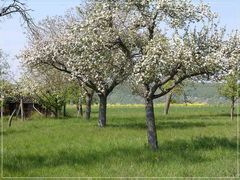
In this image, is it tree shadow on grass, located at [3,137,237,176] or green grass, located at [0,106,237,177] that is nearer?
green grass, located at [0,106,237,177]

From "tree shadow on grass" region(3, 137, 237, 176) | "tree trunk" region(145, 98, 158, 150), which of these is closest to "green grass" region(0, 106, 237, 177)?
"tree shadow on grass" region(3, 137, 237, 176)

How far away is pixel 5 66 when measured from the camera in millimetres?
54188

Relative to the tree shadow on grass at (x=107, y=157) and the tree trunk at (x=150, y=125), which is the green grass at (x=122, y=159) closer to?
the tree shadow on grass at (x=107, y=157)

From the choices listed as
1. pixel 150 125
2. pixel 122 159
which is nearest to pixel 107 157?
pixel 122 159

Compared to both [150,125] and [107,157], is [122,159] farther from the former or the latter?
[150,125]

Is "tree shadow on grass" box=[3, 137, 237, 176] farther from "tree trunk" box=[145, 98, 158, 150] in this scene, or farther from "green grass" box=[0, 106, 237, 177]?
"tree trunk" box=[145, 98, 158, 150]

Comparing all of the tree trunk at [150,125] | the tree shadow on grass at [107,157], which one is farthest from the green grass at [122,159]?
the tree trunk at [150,125]

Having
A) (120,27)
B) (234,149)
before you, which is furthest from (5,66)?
(234,149)

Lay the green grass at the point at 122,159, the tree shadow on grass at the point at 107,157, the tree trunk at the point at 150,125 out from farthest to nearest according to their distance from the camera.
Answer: the tree trunk at the point at 150,125, the tree shadow on grass at the point at 107,157, the green grass at the point at 122,159

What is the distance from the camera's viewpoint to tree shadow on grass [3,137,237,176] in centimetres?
1585

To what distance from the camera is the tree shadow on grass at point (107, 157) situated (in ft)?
52.0

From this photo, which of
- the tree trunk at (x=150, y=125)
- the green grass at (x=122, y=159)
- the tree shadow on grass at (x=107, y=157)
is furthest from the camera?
the tree trunk at (x=150, y=125)

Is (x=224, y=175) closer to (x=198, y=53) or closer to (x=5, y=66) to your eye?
(x=198, y=53)

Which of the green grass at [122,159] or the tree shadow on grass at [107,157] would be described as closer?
the green grass at [122,159]
